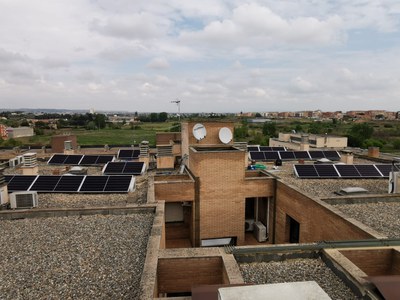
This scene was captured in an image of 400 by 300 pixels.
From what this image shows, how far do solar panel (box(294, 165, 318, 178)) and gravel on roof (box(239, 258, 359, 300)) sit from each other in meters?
11.4

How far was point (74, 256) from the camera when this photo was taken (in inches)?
322

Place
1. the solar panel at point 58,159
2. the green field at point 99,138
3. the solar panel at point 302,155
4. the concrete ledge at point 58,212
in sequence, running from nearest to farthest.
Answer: the concrete ledge at point 58,212 < the solar panel at point 58,159 < the solar panel at point 302,155 < the green field at point 99,138

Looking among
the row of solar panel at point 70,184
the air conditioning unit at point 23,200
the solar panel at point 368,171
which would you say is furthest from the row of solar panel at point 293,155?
the air conditioning unit at point 23,200

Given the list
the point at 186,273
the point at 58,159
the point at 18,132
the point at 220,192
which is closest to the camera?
the point at 186,273

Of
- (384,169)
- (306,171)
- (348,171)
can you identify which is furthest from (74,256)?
(384,169)

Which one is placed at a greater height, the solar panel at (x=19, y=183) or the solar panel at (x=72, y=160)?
the solar panel at (x=19, y=183)

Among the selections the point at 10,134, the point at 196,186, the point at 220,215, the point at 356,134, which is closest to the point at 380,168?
the point at 220,215

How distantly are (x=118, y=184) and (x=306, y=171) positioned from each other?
38.2ft

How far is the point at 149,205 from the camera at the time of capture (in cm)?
1198

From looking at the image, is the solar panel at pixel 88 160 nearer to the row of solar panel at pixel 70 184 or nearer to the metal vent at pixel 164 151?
the metal vent at pixel 164 151

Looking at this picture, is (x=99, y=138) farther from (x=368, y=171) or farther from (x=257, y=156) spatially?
(x=368, y=171)

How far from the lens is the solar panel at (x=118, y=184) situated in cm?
1538

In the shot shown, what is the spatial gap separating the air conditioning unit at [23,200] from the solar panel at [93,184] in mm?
2979

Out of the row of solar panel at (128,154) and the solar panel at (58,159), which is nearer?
the solar panel at (58,159)
